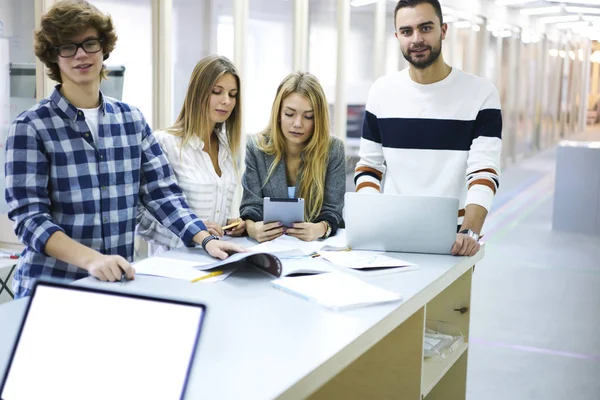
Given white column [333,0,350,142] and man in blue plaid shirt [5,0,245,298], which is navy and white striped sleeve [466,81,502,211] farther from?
white column [333,0,350,142]

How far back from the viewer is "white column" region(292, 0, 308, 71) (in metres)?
5.73

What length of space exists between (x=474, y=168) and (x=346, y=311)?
108 cm

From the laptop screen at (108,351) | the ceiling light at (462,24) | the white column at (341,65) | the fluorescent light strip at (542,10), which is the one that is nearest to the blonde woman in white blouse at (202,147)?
the laptop screen at (108,351)

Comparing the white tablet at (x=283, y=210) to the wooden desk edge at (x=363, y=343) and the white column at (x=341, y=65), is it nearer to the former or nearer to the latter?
the wooden desk edge at (x=363, y=343)

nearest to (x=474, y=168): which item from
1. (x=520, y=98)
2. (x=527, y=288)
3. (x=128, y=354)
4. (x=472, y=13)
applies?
(x=128, y=354)

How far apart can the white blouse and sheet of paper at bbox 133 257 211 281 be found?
569 mm

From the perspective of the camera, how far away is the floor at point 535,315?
Result: 3309mm

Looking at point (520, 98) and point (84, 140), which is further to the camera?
point (520, 98)

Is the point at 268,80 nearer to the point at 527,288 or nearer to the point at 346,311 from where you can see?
the point at 527,288

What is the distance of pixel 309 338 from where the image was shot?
141 cm

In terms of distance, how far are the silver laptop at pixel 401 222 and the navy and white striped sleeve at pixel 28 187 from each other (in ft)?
3.00

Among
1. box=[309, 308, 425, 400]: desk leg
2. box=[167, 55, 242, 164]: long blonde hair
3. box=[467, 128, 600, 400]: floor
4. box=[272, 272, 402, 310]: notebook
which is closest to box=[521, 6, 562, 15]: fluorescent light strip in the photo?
box=[467, 128, 600, 400]: floor

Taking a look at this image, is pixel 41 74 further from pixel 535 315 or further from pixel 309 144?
pixel 535 315

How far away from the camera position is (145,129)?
7.25 ft
